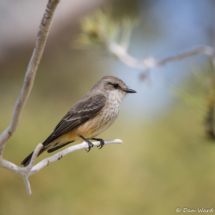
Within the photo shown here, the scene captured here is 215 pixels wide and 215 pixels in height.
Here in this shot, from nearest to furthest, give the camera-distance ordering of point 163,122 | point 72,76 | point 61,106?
point 163,122 → point 61,106 → point 72,76

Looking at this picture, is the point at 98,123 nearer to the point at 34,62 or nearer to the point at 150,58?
the point at 150,58

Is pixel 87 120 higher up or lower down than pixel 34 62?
lower down

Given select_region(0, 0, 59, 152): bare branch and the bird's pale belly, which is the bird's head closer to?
the bird's pale belly

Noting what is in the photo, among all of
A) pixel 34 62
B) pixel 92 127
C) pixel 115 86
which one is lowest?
pixel 92 127

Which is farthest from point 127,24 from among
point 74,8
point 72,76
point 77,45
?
point 74,8

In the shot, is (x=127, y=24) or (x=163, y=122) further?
(x=163, y=122)

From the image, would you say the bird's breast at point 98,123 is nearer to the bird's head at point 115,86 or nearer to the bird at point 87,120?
the bird at point 87,120

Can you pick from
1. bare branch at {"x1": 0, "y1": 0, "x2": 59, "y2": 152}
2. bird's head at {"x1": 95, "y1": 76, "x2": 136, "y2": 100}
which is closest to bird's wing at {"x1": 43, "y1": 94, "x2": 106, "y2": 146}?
bird's head at {"x1": 95, "y1": 76, "x2": 136, "y2": 100}

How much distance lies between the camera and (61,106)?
3.94 meters

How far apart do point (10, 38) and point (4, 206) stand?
9.26 ft

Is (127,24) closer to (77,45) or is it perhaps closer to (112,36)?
(112,36)

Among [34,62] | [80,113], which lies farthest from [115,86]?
[34,62]

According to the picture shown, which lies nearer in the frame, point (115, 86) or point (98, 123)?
point (98, 123)

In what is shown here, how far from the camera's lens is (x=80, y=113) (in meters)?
2.39
